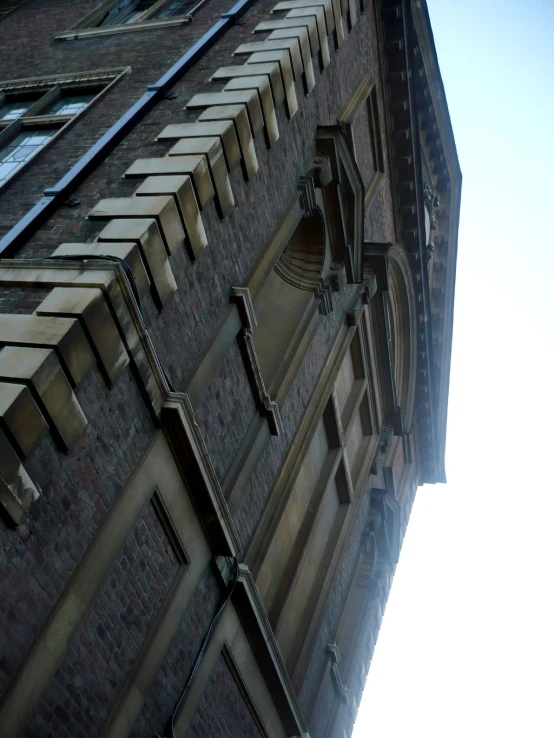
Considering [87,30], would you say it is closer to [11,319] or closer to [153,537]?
[11,319]

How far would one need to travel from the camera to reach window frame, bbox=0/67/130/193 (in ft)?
36.8

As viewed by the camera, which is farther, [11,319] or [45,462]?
[11,319]

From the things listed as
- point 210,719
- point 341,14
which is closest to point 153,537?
point 210,719

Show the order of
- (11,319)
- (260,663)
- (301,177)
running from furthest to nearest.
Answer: (301,177) → (260,663) → (11,319)

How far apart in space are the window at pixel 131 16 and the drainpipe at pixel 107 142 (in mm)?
1558

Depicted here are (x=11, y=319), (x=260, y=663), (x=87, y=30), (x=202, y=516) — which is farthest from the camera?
(x=87, y=30)

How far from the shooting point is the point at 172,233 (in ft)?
24.7

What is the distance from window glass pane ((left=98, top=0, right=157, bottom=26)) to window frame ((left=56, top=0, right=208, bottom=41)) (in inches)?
3.3

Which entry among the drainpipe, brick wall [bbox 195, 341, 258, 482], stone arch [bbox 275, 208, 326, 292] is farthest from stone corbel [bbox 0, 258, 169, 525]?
stone arch [bbox 275, 208, 326, 292]

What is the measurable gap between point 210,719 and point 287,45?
8889 mm

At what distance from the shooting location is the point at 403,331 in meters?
18.0

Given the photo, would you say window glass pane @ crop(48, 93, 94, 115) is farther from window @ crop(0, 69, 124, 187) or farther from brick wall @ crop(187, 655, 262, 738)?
brick wall @ crop(187, 655, 262, 738)

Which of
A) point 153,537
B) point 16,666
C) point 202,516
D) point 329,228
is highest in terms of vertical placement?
point 329,228

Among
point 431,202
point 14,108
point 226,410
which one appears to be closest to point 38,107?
point 14,108
